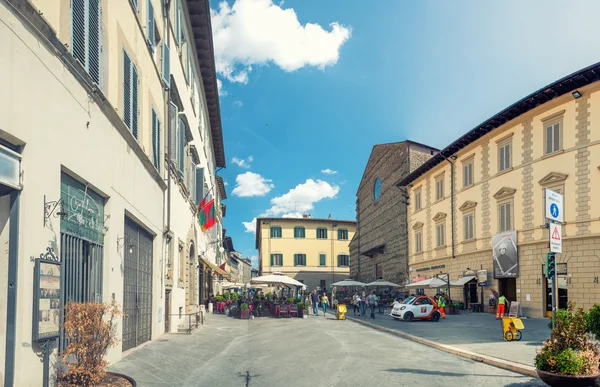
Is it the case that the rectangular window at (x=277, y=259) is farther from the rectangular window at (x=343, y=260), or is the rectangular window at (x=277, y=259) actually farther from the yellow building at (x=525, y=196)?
the yellow building at (x=525, y=196)

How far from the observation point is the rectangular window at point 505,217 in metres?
29.1

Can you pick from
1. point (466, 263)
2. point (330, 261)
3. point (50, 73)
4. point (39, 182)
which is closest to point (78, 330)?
point (39, 182)

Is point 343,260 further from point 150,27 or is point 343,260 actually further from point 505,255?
point 150,27

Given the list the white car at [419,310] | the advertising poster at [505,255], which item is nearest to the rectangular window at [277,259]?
the advertising poster at [505,255]

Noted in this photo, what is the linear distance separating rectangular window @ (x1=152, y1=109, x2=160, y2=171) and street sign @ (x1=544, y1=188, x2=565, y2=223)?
10.2m

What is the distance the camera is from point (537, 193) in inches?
1043

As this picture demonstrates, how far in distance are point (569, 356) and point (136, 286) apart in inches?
386

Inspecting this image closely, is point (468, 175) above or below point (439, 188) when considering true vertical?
above

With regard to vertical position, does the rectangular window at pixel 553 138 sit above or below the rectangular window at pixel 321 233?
above

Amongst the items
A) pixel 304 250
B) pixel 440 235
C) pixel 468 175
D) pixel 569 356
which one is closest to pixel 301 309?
pixel 440 235

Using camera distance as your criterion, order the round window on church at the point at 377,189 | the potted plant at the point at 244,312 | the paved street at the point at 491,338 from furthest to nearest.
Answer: the round window on church at the point at 377,189, the potted plant at the point at 244,312, the paved street at the point at 491,338

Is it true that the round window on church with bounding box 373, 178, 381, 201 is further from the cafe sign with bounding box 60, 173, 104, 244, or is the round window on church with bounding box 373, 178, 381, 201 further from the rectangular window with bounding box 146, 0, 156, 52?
the cafe sign with bounding box 60, 173, 104, 244

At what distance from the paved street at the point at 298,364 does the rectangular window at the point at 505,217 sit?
14.5m

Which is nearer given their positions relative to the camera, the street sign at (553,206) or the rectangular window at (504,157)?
the street sign at (553,206)
